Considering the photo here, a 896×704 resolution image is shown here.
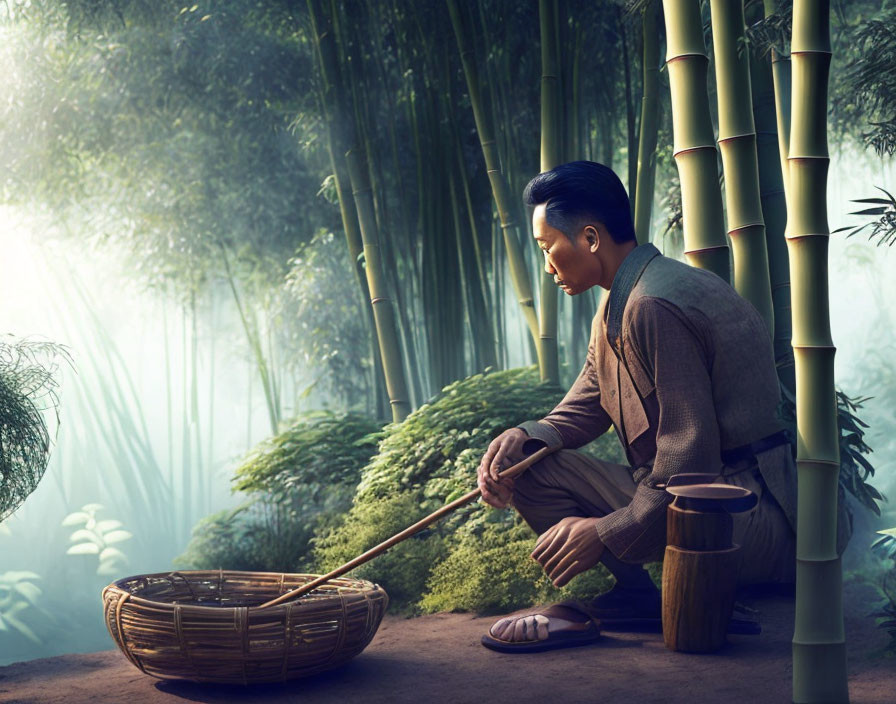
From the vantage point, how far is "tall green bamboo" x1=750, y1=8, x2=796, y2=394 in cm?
271

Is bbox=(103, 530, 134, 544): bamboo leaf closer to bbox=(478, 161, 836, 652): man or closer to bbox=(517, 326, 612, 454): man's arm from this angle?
bbox=(478, 161, 836, 652): man

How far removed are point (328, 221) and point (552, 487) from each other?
15.7 feet

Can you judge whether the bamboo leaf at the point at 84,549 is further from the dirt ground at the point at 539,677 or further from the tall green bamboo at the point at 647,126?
the tall green bamboo at the point at 647,126

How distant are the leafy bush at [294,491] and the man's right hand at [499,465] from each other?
184cm

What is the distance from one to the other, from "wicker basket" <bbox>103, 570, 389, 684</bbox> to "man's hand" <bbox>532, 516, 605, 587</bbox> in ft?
1.38

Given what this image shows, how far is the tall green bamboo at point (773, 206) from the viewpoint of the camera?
2711 mm

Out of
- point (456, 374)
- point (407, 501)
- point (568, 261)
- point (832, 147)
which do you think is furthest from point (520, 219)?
point (832, 147)

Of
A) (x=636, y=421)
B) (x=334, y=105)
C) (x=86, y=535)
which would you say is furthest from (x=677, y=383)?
(x=86, y=535)

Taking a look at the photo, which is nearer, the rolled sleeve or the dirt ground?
the dirt ground

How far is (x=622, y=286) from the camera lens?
2.10m

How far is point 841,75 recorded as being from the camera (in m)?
5.45

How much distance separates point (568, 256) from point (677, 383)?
41 cm

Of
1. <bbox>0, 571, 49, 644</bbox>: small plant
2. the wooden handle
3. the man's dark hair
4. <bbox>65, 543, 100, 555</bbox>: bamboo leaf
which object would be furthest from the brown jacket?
<bbox>65, 543, 100, 555</bbox>: bamboo leaf

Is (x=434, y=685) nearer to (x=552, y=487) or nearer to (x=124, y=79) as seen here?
(x=552, y=487)
